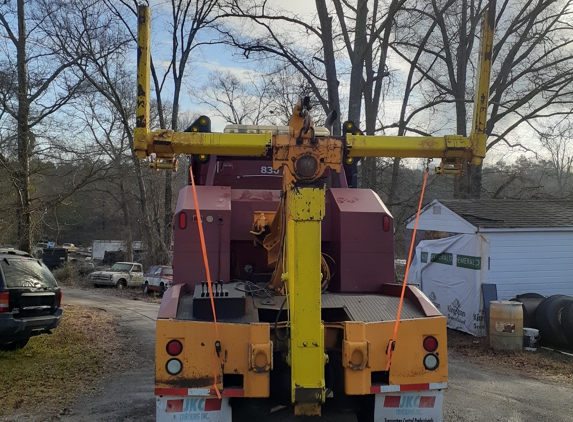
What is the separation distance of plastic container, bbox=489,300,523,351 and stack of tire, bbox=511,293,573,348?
0.83m

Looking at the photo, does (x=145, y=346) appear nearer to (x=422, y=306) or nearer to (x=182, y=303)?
(x=182, y=303)

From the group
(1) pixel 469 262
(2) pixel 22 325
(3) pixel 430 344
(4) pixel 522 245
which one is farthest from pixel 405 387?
(4) pixel 522 245

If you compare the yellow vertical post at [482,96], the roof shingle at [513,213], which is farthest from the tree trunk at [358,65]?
the yellow vertical post at [482,96]

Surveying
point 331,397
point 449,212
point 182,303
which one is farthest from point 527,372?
point 182,303

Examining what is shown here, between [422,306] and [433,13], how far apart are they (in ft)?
64.7

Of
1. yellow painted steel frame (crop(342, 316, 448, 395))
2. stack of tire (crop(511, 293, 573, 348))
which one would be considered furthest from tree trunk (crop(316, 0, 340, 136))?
yellow painted steel frame (crop(342, 316, 448, 395))

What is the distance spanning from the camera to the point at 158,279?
83.2 feet

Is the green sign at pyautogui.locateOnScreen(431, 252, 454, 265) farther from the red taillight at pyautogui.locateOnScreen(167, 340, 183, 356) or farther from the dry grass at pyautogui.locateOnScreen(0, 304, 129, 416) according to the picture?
the red taillight at pyautogui.locateOnScreen(167, 340, 183, 356)

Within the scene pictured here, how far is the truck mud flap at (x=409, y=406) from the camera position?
431cm

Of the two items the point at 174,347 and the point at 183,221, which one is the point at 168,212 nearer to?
the point at 183,221

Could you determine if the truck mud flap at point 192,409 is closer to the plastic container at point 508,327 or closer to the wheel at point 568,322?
the plastic container at point 508,327

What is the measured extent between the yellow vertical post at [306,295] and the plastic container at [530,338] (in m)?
9.23

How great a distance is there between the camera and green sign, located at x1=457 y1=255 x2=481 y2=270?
42.4ft

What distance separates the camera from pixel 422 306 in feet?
15.3
